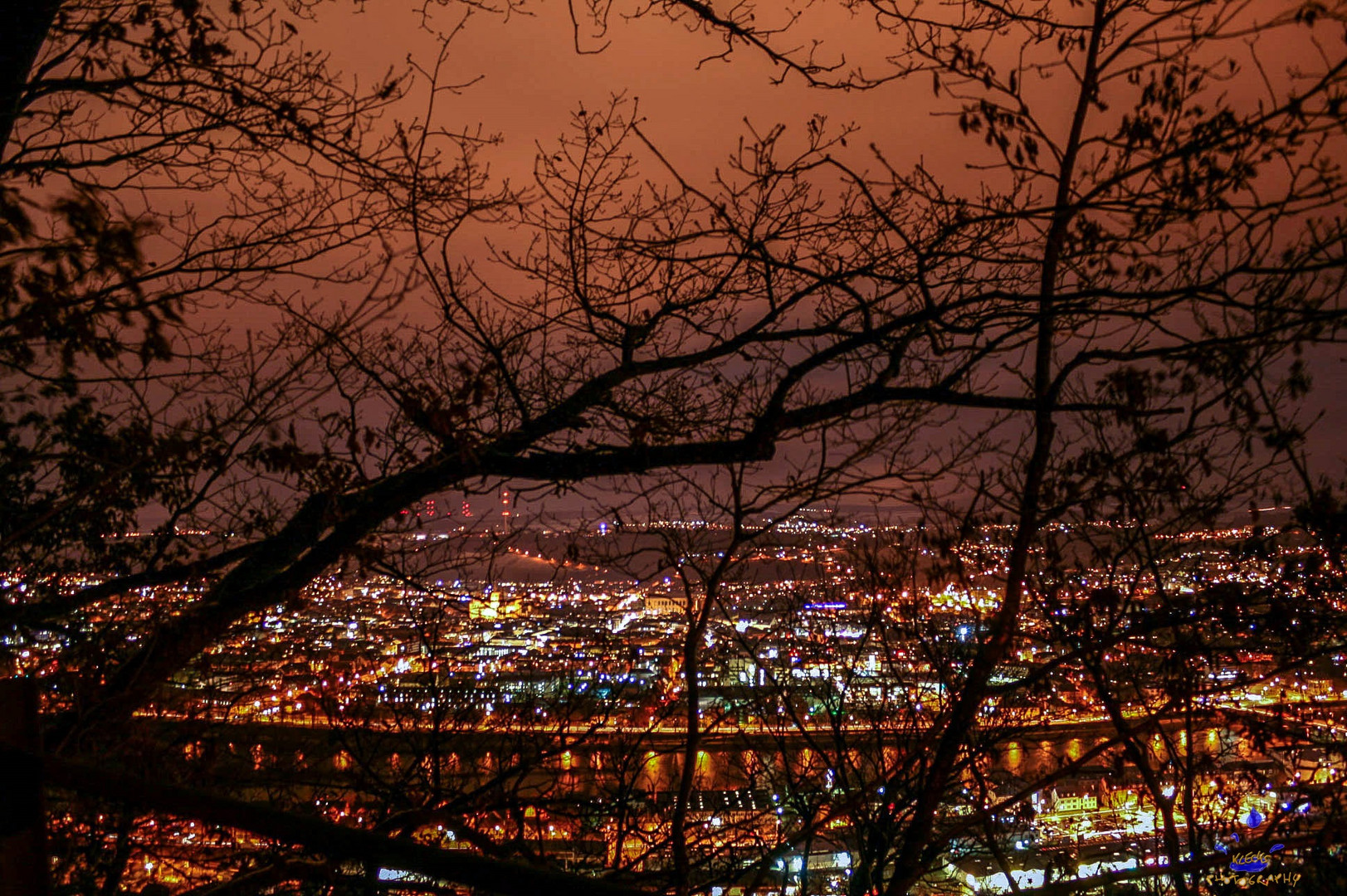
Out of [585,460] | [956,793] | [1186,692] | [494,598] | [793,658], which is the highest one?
[585,460]

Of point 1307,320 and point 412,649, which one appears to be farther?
point 412,649

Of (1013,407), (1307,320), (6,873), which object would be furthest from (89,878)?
(1307,320)

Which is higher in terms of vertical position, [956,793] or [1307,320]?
[1307,320]

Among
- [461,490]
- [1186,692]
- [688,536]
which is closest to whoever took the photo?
[1186,692]

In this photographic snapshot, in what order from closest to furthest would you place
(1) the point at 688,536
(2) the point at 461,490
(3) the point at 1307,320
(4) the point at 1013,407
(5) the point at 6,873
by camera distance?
(5) the point at 6,873 < (3) the point at 1307,320 < (4) the point at 1013,407 < (2) the point at 461,490 < (1) the point at 688,536

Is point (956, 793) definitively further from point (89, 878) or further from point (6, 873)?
point (6, 873)

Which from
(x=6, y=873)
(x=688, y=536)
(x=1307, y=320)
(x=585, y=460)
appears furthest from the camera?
(x=688, y=536)

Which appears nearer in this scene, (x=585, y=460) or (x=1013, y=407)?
(x=1013, y=407)

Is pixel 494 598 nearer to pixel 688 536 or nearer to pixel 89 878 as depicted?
→ pixel 688 536

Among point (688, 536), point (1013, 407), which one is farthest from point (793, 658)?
point (1013, 407)
